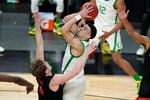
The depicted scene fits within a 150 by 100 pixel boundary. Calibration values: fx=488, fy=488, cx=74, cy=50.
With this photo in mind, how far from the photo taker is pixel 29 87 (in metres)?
5.85

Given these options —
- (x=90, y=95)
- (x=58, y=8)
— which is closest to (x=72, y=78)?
(x=90, y=95)

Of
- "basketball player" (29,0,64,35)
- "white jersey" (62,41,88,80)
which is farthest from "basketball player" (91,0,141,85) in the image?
"basketball player" (29,0,64,35)

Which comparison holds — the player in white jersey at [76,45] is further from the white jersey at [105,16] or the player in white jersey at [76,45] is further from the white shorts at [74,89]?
the white jersey at [105,16]

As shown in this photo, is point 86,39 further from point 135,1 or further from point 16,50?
point 135,1

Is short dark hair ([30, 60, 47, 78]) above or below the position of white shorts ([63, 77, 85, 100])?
above

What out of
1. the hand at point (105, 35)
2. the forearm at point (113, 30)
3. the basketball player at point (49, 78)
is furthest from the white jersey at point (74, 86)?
the hand at point (105, 35)

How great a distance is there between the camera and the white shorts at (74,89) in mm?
5534

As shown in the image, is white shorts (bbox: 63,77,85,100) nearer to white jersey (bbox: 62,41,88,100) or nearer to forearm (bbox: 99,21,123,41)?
white jersey (bbox: 62,41,88,100)

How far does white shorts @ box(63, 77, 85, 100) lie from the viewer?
5.53 m

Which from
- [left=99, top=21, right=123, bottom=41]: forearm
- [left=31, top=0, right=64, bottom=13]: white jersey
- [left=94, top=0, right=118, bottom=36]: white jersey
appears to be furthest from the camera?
[left=31, top=0, right=64, bottom=13]: white jersey

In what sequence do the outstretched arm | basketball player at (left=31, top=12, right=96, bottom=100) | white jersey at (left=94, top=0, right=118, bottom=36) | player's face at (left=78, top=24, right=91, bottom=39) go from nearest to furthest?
basketball player at (left=31, top=12, right=96, bottom=100), the outstretched arm, player's face at (left=78, top=24, right=91, bottom=39), white jersey at (left=94, top=0, right=118, bottom=36)

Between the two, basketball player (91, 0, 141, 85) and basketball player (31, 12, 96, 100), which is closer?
basketball player (31, 12, 96, 100)

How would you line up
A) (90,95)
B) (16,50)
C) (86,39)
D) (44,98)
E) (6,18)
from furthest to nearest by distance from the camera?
(6,18) < (16,50) < (90,95) < (86,39) < (44,98)

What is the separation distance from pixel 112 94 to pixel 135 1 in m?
5.54
